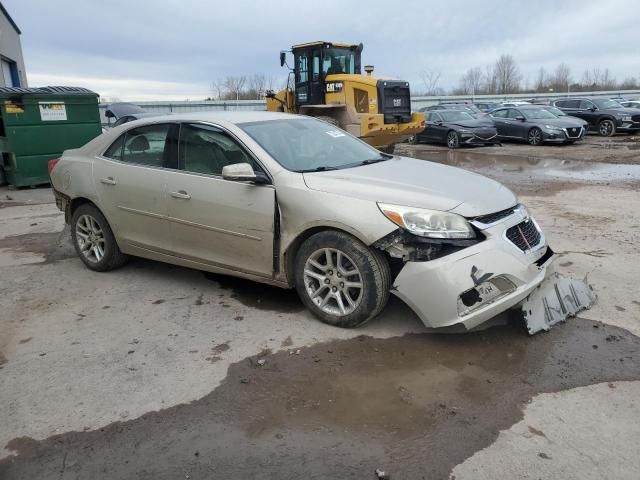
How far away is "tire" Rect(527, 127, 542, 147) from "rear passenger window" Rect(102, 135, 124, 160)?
17248mm

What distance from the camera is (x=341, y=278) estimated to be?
12.9 feet

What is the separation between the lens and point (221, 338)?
3.96 m

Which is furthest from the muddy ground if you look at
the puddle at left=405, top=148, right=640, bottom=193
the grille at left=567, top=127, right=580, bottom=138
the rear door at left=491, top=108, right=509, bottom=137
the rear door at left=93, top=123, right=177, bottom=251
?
the rear door at left=491, top=108, right=509, bottom=137

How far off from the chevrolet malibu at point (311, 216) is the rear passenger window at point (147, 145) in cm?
1

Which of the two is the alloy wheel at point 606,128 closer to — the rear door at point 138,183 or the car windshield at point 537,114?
the car windshield at point 537,114

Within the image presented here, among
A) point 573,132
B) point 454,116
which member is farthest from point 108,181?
point 573,132

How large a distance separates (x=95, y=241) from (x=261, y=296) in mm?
1977

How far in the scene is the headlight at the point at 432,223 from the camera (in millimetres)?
3566

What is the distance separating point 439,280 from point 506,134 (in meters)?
18.6

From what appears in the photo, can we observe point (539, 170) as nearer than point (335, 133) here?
No

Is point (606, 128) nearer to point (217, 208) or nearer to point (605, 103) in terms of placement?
point (605, 103)

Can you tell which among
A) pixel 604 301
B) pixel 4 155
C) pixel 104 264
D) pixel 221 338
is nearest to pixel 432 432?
pixel 221 338

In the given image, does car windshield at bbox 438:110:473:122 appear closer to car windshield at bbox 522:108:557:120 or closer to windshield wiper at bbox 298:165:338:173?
car windshield at bbox 522:108:557:120

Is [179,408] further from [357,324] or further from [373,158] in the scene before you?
[373,158]
